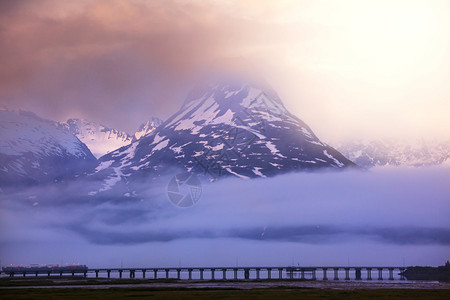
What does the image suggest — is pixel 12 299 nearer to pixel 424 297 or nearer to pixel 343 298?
pixel 343 298

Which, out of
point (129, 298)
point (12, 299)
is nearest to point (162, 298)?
point (129, 298)

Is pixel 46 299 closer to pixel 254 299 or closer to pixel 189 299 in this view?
pixel 189 299

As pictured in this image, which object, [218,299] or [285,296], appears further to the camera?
[285,296]

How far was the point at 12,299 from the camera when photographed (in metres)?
160

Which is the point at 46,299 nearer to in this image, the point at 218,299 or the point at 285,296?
the point at 218,299

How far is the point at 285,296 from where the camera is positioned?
6619 inches

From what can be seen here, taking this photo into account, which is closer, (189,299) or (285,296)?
(189,299)

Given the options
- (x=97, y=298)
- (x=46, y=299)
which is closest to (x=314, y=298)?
(x=97, y=298)

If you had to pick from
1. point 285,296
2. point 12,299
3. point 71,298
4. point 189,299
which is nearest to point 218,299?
point 189,299

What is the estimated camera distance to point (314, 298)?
527 ft

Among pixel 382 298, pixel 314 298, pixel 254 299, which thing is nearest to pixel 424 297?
pixel 382 298

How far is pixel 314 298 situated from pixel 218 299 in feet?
68.7

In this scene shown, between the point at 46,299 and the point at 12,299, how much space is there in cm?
713

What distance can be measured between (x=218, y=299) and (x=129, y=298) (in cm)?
2049
